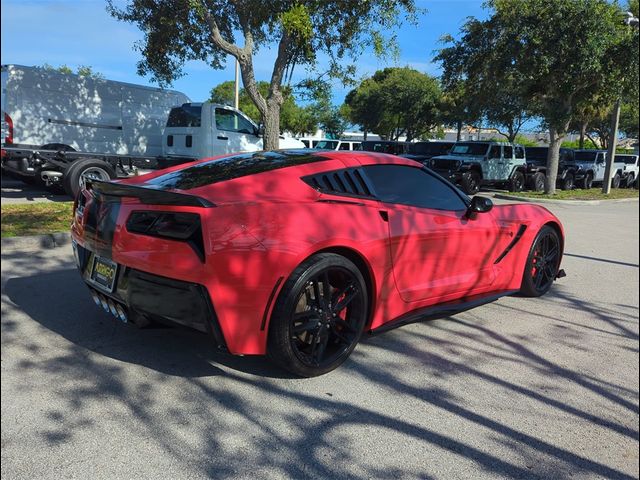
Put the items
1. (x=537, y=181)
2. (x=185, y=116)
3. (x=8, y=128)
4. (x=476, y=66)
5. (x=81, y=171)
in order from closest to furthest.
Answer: (x=81, y=171)
(x=8, y=128)
(x=185, y=116)
(x=476, y=66)
(x=537, y=181)

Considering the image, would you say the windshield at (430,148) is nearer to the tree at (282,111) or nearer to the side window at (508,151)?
the side window at (508,151)

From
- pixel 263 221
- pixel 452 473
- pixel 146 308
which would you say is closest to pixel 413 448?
pixel 452 473

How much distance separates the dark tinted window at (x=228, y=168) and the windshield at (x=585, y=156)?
24.1m

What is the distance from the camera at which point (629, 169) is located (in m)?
25.9

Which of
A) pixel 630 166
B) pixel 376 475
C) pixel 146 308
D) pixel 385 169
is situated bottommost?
pixel 376 475

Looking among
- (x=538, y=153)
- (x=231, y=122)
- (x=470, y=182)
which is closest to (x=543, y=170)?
(x=470, y=182)

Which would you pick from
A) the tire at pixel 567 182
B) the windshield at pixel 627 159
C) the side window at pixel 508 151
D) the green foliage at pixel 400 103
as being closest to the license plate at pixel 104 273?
the side window at pixel 508 151

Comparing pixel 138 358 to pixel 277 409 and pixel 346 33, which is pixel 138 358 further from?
pixel 346 33

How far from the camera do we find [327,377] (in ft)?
11.3

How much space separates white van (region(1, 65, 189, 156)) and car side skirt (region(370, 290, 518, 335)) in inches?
363

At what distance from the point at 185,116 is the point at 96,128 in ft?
6.65

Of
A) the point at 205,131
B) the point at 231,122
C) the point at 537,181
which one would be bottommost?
the point at 537,181

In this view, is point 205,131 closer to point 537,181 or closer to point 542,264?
point 542,264

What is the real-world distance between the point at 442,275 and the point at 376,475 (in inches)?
79.6
